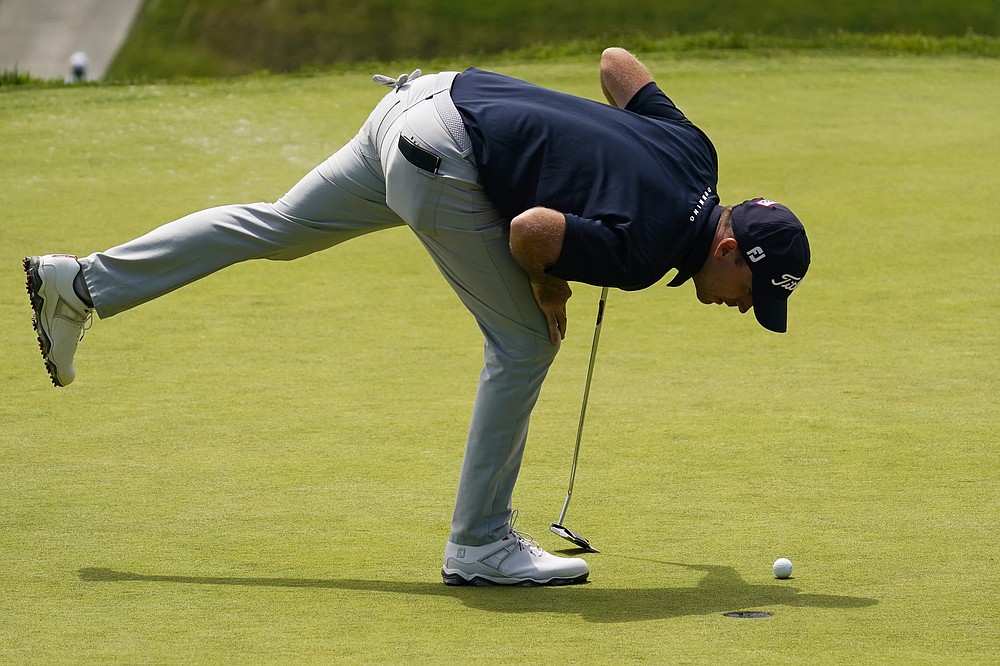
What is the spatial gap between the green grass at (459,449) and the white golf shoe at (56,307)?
449 millimetres

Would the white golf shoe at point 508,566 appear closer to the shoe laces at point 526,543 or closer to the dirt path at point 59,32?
the shoe laces at point 526,543

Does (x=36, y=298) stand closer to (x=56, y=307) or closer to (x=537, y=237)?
(x=56, y=307)

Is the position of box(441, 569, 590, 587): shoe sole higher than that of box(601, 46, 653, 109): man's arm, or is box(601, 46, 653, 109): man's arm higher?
box(601, 46, 653, 109): man's arm

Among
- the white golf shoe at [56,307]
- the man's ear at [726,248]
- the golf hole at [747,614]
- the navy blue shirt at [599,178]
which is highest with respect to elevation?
the navy blue shirt at [599,178]

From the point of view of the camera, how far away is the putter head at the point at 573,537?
439cm

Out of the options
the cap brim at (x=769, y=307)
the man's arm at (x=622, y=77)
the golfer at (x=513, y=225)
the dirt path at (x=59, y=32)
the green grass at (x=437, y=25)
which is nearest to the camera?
the golfer at (x=513, y=225)

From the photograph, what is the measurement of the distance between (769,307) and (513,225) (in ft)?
2.34

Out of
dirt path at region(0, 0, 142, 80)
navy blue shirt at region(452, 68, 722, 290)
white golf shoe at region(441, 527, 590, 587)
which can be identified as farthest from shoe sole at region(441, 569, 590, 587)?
dirt path at region(0, 0, 142, 80)

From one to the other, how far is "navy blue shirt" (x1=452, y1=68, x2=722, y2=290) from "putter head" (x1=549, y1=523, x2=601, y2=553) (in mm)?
786

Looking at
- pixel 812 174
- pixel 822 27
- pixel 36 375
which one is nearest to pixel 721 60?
pixel 812 174

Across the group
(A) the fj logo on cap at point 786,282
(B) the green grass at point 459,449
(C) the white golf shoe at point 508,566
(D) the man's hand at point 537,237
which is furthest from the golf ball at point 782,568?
(D) the man's hand at point 537,237

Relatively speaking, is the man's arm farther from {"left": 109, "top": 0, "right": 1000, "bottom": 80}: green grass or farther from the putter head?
{"left": 109, "top": 0, "right": 1000, "bottom": 80}: green grass

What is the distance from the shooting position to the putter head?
4387 millimetres

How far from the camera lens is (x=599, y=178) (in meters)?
3.96
